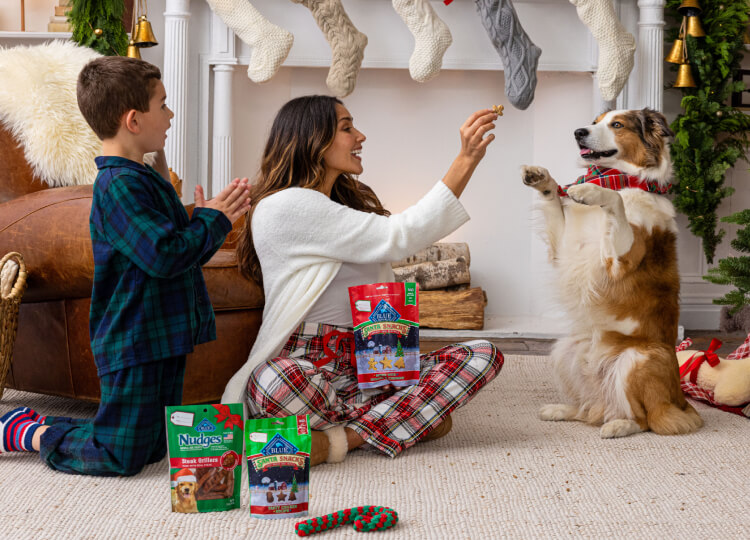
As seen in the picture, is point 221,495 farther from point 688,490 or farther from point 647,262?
point 647,262

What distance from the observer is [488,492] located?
4.77 ft

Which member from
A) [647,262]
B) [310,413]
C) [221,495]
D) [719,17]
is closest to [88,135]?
[310,413]

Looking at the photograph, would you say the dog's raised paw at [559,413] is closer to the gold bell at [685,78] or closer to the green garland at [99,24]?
the gold bell at [685,78]

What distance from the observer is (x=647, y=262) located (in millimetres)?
1922

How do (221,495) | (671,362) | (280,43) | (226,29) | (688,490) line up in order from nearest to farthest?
(221,495) → (688,490) → (671,362) → (280,43) → (226,29)

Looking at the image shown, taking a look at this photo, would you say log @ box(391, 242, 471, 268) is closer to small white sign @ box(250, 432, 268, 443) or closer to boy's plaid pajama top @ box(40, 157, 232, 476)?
boy's plaid pajama top @ box(40, 157, 232, 476)

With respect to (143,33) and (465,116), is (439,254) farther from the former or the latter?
(143,33)

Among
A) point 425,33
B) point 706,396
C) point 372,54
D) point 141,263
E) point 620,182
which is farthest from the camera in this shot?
point 372,54

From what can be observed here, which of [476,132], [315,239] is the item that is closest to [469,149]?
[476,132]

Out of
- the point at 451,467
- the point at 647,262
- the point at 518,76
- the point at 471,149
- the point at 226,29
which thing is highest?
the point at 226,29

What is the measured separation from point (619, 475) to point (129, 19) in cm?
321

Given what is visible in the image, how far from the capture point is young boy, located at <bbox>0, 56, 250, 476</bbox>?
143 centimetres

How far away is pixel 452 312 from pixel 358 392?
176 cm

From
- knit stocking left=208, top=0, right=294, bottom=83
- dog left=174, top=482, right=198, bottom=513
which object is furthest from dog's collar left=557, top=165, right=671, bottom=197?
knit stocking left=208, top=0, right=294, bottom=83
